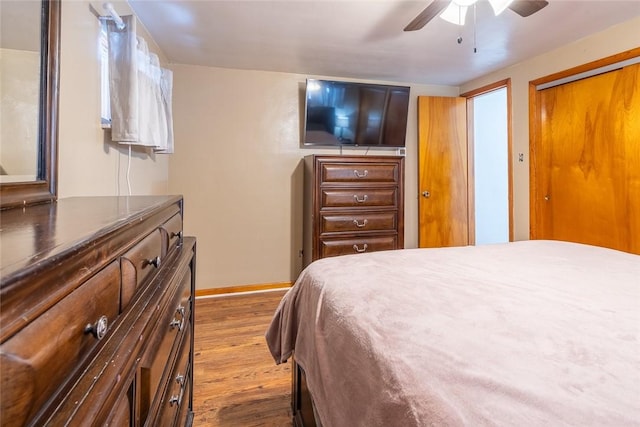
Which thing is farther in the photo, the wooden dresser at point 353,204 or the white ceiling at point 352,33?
the wooden dresser at point 353,204

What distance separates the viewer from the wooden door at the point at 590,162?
2471 millimetres

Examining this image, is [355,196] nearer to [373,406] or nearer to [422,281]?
[422,281]

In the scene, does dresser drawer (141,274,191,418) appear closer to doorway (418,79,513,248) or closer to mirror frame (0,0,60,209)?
mirror frame (0,0,60,209)

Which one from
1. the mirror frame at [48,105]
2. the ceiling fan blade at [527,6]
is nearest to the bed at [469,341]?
the mirror frame at [48,105]

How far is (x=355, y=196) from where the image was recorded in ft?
10.5

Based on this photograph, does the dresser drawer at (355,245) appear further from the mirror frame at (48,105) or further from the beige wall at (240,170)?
the mirror frame at (48,105)

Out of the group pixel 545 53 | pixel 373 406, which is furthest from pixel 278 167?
pixel 373 406

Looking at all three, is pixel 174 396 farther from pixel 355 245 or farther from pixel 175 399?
pixel 355 245

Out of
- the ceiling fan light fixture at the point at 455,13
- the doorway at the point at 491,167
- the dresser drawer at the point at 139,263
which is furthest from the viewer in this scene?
the doorway at the point at 491,167

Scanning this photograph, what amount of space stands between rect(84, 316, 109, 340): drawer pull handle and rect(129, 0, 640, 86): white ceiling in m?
2.18

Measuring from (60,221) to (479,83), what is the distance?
163 inches

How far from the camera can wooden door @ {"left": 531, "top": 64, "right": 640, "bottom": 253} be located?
8.11 feet

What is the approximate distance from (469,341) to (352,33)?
2460 mm

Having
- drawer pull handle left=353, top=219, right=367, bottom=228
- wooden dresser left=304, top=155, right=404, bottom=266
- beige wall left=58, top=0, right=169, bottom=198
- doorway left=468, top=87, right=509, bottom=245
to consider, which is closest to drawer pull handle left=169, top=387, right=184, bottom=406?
beige wall left=58, top=0, right=169, bottom=198
